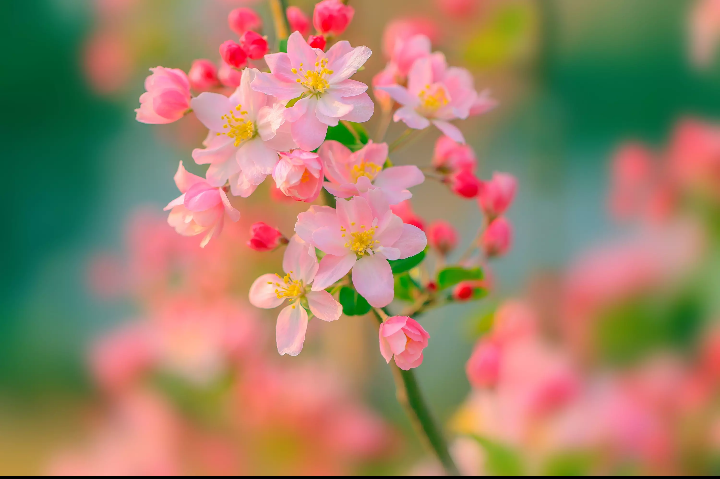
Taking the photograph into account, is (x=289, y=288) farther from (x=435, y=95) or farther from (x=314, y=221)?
(x=435, y=95)

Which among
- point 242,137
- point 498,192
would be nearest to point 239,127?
point 242,137

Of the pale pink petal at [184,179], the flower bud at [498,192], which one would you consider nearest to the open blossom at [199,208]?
the pale pink petal at [184,179]

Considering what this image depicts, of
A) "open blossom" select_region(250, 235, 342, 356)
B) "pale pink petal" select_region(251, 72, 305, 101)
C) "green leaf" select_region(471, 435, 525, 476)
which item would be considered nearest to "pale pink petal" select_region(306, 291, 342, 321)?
"open blossom" select_region(250, 235, 342, 356)

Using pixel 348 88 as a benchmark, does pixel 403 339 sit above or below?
below

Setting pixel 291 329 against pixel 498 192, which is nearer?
pixel 291 329

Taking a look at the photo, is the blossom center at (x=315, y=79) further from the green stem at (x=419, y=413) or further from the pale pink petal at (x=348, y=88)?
the green stem at (x=419, y=413)
